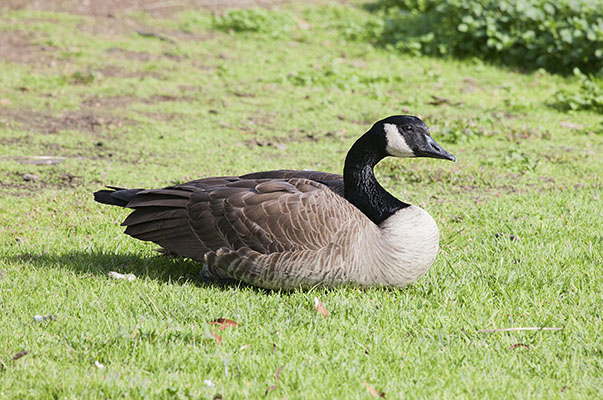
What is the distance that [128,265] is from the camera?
16.6 ft

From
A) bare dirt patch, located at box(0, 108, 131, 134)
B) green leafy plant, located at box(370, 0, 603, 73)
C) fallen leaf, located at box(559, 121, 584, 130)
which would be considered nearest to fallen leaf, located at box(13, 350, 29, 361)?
bare dirt patch, located at box(0, 108, 131, 134)

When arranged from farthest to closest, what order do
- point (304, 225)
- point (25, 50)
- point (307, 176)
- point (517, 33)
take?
1. point (517, 33)
2. point (25, 50)
3. point (307, 176)
4. point (304, 225)

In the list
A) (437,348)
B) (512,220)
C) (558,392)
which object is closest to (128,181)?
(512,220)

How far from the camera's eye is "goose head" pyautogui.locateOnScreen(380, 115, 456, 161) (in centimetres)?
471

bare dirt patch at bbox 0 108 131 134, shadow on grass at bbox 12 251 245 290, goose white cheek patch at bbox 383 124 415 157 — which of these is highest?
goose white cheek patch at bbox 383 124 415 157

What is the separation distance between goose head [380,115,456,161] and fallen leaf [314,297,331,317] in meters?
1.20

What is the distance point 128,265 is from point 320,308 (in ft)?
5.31

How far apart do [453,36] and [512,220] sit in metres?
7.46

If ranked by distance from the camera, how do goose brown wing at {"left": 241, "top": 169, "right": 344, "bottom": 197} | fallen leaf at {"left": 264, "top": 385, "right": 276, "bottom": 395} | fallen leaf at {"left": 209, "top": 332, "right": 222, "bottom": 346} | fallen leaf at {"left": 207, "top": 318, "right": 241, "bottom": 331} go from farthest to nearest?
goose brown wing at {"left": 241, "top": 169, "right": 344, "bottom": 197}
fallen leaf at {"left": 207, "top": 318, "right": 241, "bottom": 331}
fallen leaf at {"left": 209, "top": 332, "right": 222, "bottom": 346}
fallen leaf at {"left": 264, "top": 385, "right": 276, "bottom": 395}

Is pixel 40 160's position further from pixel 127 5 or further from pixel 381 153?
pixel 127 5

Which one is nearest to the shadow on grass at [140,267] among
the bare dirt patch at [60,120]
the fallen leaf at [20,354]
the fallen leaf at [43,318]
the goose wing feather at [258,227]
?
the goose wing feather at [258,227]

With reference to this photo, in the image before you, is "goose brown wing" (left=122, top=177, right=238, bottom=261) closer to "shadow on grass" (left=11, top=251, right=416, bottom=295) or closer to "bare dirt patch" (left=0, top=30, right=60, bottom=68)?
"shadow on grass" (left=11, top=251, right=416, bottom=295)

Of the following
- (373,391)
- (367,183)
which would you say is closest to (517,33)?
(367,183)

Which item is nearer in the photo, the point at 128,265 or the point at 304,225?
the point at 304,225
